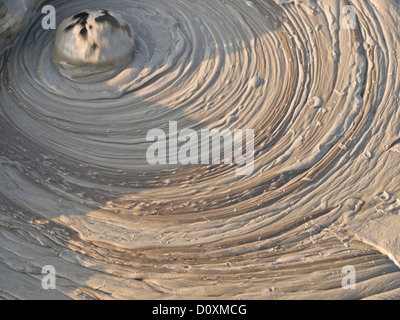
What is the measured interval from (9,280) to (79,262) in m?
0.27

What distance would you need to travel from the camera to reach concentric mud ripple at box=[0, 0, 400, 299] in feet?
6.07

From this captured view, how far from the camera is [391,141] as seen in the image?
2.10 m

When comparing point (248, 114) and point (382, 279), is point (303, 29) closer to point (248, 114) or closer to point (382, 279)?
point (248, 114)

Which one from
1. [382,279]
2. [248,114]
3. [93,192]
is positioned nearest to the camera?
[382,279]

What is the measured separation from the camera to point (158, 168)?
2.13m

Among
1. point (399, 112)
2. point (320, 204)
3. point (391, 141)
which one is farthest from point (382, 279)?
point (399, 112)

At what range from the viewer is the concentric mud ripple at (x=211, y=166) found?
6.07ft

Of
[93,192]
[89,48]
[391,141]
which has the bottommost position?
[93,192]

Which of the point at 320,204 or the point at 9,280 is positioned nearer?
the point at 9,280

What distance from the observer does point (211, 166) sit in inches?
83.4

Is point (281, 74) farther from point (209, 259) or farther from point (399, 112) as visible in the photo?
point (209, 259)

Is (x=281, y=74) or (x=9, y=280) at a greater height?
(x=281, y=74)

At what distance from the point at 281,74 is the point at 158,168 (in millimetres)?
779

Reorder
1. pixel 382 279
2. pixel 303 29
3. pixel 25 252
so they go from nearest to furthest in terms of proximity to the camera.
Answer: pixel 382 279 < pixel 25 252 < pixel 303 29
